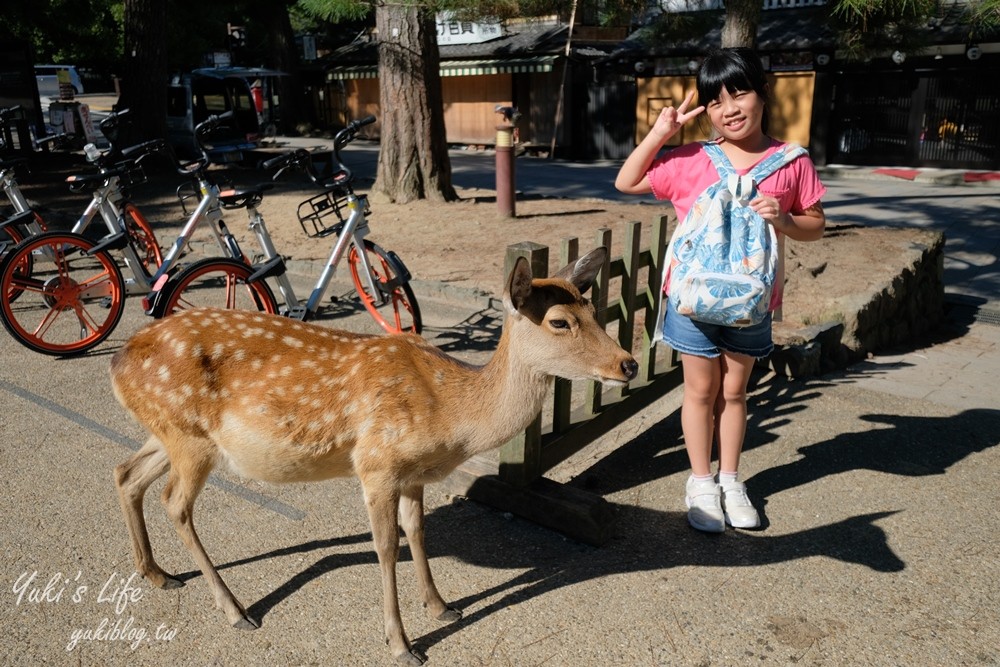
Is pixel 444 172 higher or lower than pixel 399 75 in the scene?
lower

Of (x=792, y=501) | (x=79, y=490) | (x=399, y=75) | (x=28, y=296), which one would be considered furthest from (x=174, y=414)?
(x=399, y=75)

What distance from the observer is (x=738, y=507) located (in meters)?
3.82

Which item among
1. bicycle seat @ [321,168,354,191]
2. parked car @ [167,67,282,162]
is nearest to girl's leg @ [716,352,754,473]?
bicycle seat @ [321,168,354,191]

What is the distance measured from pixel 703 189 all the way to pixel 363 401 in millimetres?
1608

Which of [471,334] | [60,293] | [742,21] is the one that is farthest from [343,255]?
[742,21]

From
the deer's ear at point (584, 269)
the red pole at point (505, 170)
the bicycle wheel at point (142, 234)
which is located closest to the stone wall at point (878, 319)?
the deer's ear at point (584, 269)

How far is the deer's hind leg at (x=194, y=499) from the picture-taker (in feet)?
10.1

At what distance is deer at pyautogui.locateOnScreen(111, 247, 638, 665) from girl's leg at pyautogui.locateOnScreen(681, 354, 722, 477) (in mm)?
838

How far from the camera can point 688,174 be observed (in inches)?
136

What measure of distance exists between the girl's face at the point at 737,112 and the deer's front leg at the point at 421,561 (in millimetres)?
1879

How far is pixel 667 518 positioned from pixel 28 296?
21.1 ft

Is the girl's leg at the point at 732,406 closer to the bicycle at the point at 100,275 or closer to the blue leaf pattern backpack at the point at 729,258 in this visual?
the blue leaf pattern backpack at the point at 729,258

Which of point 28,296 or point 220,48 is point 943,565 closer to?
point 28,296

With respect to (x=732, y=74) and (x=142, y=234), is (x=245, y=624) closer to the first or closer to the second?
(x=732, y=74)
